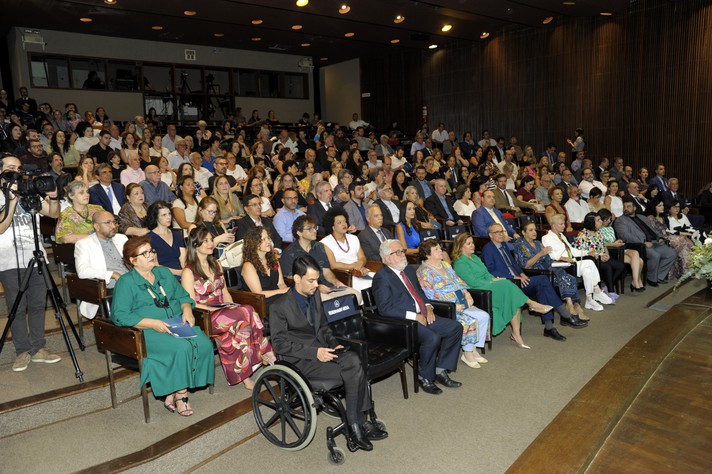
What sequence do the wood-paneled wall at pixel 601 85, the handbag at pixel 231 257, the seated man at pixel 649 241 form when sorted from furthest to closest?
the wood-paneled wall at pixel 601 85
the seated man at pixel 649 241
the handbag at pixel 231 257

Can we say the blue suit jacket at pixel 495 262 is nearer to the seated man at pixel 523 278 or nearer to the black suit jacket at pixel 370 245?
the seated man at pixel 523 278

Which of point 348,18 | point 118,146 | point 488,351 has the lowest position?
point 488,351

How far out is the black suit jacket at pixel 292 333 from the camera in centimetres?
310

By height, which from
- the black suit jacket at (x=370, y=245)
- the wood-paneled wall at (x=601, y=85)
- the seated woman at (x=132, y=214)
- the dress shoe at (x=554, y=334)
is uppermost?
the wood-paneled wall at (x=601, y=85)

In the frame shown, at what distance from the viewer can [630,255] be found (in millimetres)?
6547

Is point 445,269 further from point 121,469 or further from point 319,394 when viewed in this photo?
point 121,469

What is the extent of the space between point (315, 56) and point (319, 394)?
1410 cm

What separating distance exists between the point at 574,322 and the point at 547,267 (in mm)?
596

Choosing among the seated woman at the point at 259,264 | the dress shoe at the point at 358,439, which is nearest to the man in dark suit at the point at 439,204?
the seated woman at the point at 259,264

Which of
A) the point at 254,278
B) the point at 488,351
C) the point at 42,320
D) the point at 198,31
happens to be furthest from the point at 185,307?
the point at 198,31

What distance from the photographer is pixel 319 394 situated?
3.04m

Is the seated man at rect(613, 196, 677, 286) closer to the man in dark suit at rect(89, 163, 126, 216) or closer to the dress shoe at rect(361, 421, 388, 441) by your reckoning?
the dress shoe at rect(361, 421, 388, 441)

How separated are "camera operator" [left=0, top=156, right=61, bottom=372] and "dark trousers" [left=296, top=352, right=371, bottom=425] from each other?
71.5 inches

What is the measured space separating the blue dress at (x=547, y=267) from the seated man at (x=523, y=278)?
17 cm
